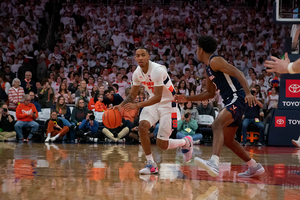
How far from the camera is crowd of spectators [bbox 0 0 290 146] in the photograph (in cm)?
1112

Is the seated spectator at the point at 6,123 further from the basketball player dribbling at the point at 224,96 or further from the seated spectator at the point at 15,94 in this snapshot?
the basketball player dribbling at the point at 224,96

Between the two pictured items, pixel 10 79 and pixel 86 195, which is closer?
pixel 86 195

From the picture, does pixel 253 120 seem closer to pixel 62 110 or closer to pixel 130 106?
pixel 62 110

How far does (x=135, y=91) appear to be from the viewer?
5.39m

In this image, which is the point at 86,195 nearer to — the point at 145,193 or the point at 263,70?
the point at 145,193

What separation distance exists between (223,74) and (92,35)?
437 inches

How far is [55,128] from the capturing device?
35.1 ft

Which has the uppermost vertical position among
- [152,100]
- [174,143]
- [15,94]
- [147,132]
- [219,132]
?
[152,100]

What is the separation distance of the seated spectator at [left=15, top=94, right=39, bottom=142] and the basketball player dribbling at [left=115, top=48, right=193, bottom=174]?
21.2 ft

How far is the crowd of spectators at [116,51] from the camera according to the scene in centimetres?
1112

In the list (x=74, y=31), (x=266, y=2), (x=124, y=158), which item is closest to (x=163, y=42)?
(x=74, y=31)

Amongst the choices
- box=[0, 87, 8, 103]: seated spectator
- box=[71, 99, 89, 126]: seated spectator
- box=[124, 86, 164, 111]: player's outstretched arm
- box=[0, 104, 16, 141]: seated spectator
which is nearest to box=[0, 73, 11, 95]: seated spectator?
box=[0, 87, 8, 103]: seated spectator

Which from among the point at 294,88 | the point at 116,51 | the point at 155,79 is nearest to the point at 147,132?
the point at 155,79

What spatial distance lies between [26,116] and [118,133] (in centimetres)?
294
